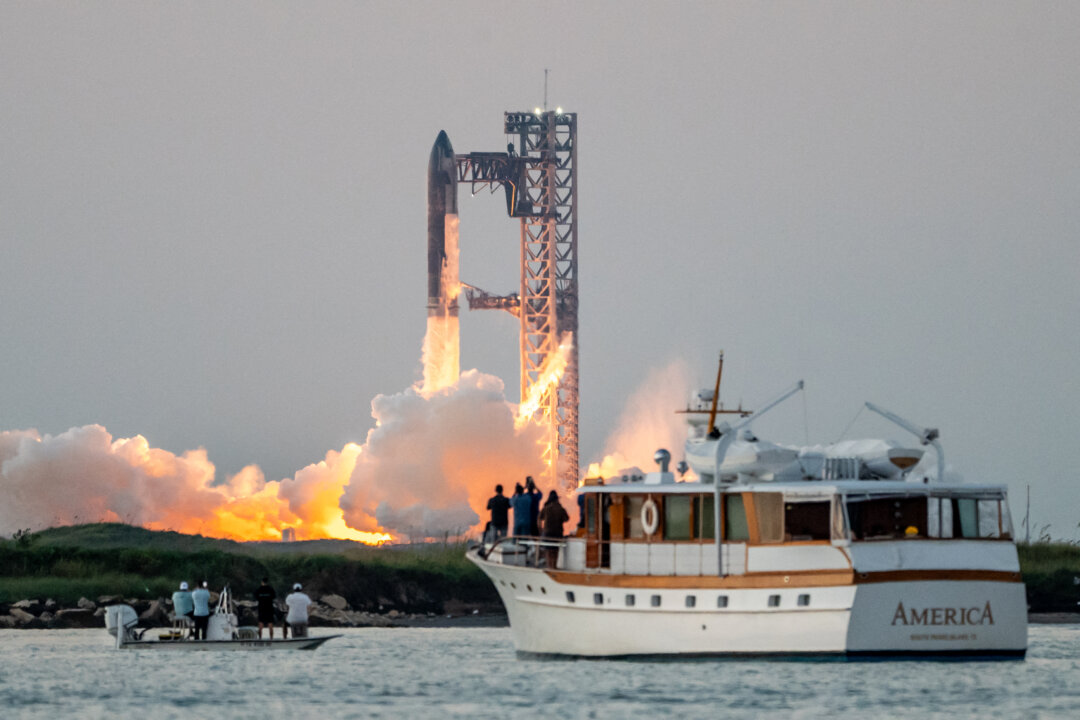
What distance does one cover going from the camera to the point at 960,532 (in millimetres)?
53188

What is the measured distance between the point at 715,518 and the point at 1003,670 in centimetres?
742

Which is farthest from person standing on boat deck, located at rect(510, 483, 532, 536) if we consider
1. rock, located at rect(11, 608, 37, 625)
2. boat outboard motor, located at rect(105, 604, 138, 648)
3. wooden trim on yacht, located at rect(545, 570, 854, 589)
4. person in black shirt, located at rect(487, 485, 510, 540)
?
rock, located at rect(11, 608, 37, 625)

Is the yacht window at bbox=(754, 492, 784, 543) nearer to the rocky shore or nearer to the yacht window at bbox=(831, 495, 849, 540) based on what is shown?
the yacht window at bbox=(831, 495, 849, 540)

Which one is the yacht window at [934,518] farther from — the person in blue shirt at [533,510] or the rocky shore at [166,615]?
the rocky shore at [166,615]

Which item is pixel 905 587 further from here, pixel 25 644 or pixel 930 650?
pixel 25 644

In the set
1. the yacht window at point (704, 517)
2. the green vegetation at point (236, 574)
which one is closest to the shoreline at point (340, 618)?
the green vegetation at point (236, 574)

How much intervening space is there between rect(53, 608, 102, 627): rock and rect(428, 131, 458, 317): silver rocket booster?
4779 cm

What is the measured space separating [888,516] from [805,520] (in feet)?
6.56

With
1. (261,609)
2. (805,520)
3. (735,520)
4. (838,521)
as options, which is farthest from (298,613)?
(838,521)

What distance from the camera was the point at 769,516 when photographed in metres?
52.8

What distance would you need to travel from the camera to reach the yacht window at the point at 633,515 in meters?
54.8

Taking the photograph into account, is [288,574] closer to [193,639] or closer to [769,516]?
[193,639]

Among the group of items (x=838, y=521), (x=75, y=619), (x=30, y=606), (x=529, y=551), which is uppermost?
Result: (x=838, y=521)

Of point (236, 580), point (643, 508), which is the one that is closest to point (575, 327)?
point (236, 580)
